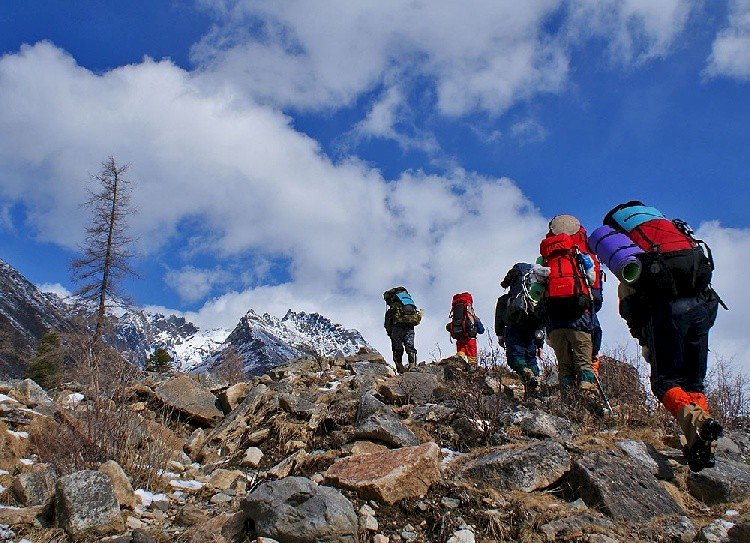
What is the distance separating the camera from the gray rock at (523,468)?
354 cm

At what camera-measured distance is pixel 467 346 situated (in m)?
11.9

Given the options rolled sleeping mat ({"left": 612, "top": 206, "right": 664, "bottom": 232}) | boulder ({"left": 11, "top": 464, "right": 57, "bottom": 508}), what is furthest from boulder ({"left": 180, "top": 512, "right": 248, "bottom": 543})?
rolled sleeping mat ({"left": 612, "top": 206, "right": 664, "bottom": 232})

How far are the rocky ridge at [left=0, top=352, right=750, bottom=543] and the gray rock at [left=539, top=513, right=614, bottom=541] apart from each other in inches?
0.4

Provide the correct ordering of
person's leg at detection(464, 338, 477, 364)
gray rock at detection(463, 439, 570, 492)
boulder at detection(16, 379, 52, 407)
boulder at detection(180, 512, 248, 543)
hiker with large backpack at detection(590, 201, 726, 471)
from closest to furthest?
1. boulder at detection(180, 512, 248, 543)
2. hiker with large backpack at detection(590, 201, 726, 471)
3. gray rock at detection(463, 439, 570, 492)
4. boulder at detection(16, 379, 52, 407)
5. person's leg at detection(464, 338, 477, 364)

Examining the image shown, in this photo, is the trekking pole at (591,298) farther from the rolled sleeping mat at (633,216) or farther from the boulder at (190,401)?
the boulder at (190,401)

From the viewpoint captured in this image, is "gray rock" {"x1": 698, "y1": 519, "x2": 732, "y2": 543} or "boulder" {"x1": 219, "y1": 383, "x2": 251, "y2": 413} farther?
"boulder" {"x1": 219, "y1": 383, "x2": 251, "y2": 413}

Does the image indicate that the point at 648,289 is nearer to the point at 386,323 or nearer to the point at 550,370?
the point at 550,370

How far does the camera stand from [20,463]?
4.07 metres

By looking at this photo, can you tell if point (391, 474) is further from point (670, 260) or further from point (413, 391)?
point (413, 391)

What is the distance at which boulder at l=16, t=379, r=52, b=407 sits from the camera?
5.85 m

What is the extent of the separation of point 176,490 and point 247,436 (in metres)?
1.51

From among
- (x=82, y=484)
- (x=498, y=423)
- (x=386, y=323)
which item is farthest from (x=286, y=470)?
(x=386, y=323)

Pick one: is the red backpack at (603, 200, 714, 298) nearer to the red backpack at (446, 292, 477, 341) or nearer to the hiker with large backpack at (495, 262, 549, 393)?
the hiker with large backpack at (495, 262, 549, 393)

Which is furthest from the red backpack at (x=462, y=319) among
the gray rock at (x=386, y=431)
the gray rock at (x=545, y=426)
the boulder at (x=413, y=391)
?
the gray rock at (x=386, y=431)
